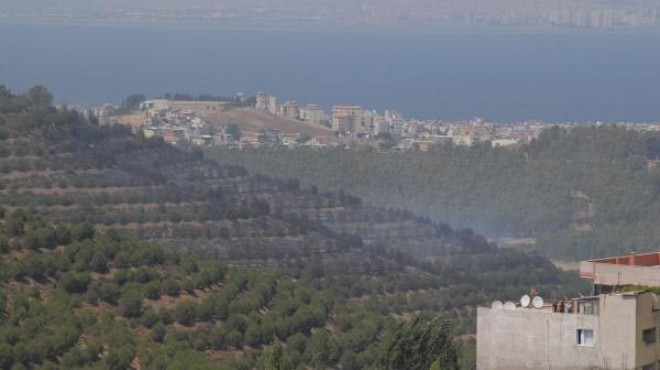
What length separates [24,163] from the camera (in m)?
69.2

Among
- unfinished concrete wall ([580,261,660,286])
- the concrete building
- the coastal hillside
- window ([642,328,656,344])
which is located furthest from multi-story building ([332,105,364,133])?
window ([642,328,656,344])

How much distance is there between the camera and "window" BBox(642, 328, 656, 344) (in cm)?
2527

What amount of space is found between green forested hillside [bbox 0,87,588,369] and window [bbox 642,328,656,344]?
285cm

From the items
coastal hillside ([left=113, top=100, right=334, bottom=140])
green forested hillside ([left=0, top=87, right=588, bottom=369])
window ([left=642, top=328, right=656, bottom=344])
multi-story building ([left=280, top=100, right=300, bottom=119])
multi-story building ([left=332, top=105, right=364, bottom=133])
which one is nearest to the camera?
window ([left=642, top=328, right=656, bottom=344])

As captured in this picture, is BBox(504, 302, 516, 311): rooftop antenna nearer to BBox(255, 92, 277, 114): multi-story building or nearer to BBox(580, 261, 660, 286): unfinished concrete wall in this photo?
BBox(580, 261, 660, 286): unfinished concrete wall

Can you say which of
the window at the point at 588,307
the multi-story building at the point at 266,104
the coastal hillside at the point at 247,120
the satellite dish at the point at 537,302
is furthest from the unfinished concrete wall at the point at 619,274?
the multi-story building at the point at 266,104

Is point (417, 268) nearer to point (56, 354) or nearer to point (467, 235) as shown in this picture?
point (467, 235)

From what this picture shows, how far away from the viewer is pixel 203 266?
51.7 metres

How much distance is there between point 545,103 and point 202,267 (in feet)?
436

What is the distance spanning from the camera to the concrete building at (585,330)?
82.4 feet

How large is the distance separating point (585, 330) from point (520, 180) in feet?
240

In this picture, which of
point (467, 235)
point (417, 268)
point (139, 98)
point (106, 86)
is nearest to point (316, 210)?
point (467, 235)

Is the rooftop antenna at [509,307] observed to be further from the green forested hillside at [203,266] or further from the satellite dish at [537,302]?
the green forested hillside at [203,266]

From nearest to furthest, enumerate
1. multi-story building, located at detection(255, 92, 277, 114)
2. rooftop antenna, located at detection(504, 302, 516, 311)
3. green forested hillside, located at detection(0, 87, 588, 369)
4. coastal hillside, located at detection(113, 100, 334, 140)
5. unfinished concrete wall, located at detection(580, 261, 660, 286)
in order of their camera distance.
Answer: rooftop antenna, located at detection(504, 302, 516, 311)
unfinished concrete wall, located at detection(580, 261, 660, 286)
green forested hillside, located at detection(0, 87, 588, 369)
coastal hillside, located at detection(113, 100, 334, 140)
multi-story building, located at detection(255, 92, 277, 114)
